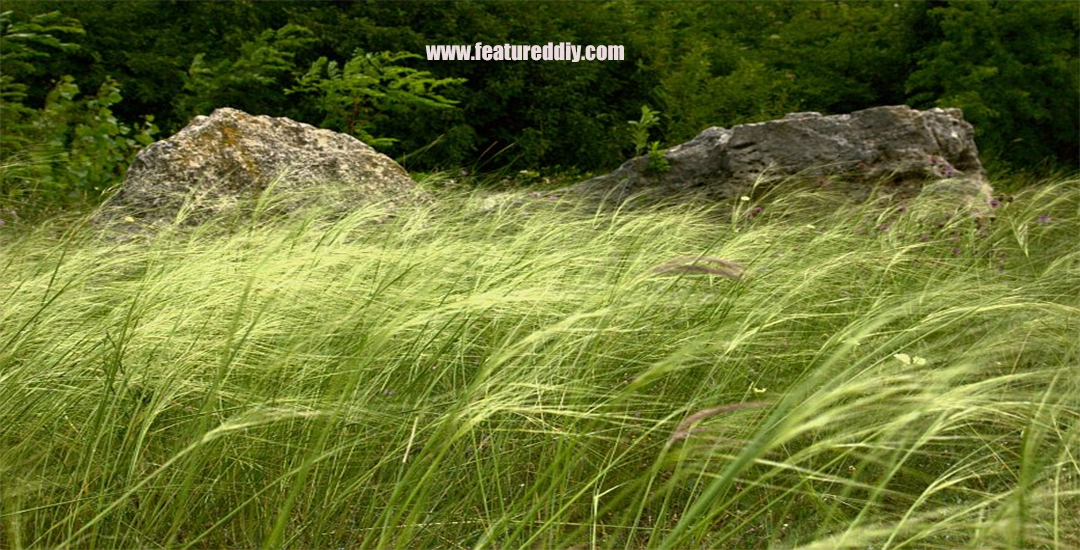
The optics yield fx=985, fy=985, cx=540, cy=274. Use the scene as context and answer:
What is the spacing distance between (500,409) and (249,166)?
331 cm

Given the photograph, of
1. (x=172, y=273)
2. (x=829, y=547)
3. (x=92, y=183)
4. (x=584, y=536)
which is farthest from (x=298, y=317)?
(x=92, y=183)

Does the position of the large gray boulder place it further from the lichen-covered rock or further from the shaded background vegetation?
the shaded background vegetation

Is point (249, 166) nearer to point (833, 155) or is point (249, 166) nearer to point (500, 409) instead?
point (833, 155)

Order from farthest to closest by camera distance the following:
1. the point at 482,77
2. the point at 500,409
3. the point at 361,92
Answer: the point at 482,77 → the point at 361,92 → the point at 500,409

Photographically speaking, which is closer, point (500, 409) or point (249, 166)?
point (500, 409)

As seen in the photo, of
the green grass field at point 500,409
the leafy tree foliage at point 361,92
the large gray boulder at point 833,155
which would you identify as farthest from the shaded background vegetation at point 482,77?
the green grass field at point 500,409

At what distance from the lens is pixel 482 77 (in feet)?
24.7

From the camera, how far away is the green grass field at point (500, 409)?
162 cm

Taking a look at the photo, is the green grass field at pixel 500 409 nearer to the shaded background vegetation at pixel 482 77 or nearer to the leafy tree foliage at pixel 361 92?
the leafy tree foliage at pixel 361 92

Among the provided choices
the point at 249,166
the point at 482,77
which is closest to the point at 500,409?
the point at 249,166

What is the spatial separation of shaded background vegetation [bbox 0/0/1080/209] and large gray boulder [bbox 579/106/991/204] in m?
1.82

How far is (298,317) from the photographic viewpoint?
7.84 ft

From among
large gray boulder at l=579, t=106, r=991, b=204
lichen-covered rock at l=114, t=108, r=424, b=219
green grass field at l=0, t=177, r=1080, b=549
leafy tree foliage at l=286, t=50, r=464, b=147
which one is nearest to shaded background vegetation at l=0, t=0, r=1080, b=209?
leafy tree foliage at l=286, t=50, r=464, b=147

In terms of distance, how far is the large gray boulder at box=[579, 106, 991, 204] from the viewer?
4984mm
